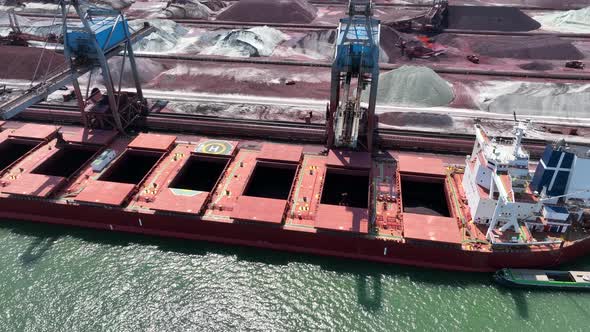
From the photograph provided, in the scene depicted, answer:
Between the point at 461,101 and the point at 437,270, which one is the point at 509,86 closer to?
the point at 461,101

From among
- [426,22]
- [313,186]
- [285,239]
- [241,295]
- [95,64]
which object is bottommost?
[241,295]

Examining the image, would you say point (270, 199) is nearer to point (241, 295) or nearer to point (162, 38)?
point (241, 295)

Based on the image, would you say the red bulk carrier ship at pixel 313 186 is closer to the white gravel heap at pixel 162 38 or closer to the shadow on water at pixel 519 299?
the shadow on water at pixel 519 299

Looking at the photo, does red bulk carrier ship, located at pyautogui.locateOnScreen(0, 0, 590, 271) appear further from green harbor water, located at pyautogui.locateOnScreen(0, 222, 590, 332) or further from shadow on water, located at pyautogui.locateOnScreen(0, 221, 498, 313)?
green harbor water, located at pyautogui.locateOnScreen(0, 222, 590, 332)

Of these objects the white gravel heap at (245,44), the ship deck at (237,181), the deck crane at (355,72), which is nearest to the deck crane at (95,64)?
the ship deck at (237,181)

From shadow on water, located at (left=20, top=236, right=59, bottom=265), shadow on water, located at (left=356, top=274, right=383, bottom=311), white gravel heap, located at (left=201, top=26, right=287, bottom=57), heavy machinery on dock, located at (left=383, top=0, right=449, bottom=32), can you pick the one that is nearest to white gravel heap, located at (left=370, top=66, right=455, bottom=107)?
white gravel heap, located at (left=201, top=26, right=287, bottom=57)

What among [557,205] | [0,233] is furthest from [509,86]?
A: [0,233]

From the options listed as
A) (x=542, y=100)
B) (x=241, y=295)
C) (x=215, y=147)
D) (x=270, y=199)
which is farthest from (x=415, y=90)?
(x=241, y=295)
